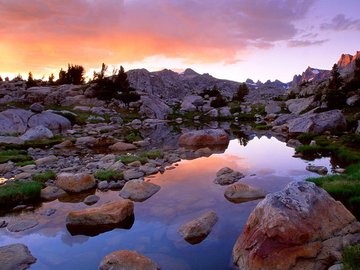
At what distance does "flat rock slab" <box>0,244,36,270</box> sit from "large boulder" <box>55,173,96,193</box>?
21.1ft

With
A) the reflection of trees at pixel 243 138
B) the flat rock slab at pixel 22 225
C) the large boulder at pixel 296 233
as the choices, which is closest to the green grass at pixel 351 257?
the large boulder at pixel 296 233

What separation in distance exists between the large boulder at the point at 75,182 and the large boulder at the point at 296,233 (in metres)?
10.1

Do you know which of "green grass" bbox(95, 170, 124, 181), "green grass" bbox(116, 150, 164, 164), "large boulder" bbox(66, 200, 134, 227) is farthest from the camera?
"green grass" bbox(116, 150, 164, 164)

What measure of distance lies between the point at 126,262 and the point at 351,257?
5608mm

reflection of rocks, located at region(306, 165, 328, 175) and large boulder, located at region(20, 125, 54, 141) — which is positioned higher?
reflection of rocks, located at region(306, 165, 328, 175)

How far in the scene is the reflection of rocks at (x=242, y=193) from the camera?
15430 mm

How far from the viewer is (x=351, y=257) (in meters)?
7.80

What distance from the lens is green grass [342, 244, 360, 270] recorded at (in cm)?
757

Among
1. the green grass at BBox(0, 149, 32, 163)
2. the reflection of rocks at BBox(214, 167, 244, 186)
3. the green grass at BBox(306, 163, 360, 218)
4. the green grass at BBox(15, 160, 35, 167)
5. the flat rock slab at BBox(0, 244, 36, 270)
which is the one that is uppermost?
the green grass at BBox(306, 163, 360, 218)

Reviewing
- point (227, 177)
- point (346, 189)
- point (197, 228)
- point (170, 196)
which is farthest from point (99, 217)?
point (346, 189)

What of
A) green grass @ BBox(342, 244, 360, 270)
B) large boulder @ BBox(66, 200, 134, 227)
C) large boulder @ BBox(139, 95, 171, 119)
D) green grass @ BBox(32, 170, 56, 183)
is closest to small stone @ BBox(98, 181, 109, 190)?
green grass @ BBox(32, 170, 56, 183)

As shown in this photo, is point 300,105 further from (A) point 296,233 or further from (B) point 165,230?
(A) point 296,233

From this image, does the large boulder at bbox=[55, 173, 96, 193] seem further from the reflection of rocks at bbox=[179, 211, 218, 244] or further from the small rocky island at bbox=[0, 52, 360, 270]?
the reflection of rocks at bbox=[179, 211, 218, 244]

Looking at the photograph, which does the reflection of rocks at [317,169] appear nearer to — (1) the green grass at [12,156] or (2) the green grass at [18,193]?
(2) the green grass at [18,193]
